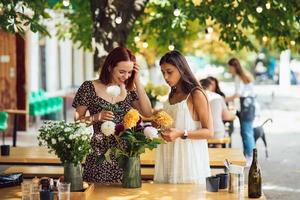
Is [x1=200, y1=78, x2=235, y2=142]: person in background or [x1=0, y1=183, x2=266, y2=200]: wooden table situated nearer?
[x1=0, y1=183, x2=266, y2=200]: wooden table

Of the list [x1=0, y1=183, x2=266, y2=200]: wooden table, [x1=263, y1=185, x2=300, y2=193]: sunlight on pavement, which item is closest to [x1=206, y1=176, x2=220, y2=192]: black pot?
[x1=0, y1=183, x2=266, y2=200]: wooden table

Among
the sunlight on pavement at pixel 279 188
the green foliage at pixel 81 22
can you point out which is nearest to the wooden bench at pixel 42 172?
the sunlight on pavement at pixel 279 188

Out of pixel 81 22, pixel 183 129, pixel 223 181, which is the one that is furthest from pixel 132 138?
pixel 81 22

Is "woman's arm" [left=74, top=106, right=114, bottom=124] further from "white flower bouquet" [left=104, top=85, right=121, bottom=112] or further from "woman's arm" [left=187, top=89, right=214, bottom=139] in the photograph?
"woman's arm" [left=187, top=89, right=214, bottom=139]

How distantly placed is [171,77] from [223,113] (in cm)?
483

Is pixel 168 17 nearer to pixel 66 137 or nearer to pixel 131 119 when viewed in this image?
pixel 131 119

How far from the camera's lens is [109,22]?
8.66m

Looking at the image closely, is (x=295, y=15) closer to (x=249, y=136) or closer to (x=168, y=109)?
(x=249, y=136)

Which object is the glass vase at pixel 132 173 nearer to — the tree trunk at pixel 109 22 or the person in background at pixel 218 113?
the person in background at pixel 218 113

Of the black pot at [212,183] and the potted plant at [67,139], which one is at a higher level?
the potted plant at [67,139]

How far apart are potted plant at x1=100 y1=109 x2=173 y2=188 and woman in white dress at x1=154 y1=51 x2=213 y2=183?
13 centimetres

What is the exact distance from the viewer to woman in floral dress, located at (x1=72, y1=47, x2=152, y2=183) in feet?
13.6

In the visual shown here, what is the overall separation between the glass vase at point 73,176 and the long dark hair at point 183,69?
0.85 metres

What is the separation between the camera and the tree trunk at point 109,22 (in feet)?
28.2
